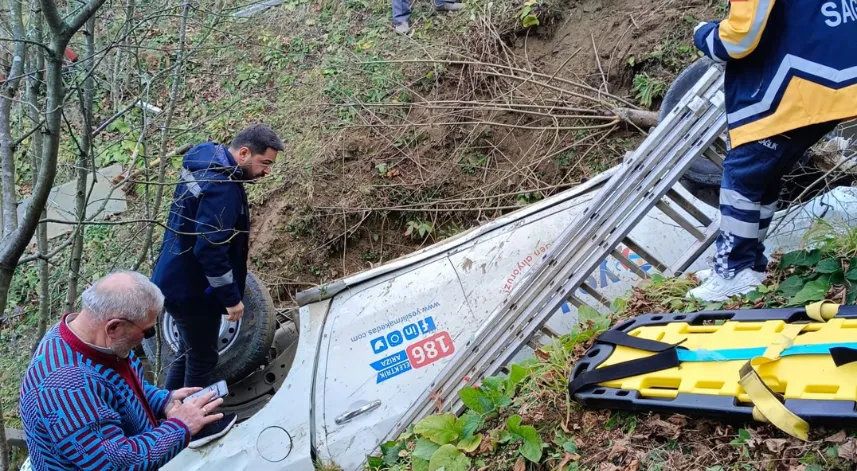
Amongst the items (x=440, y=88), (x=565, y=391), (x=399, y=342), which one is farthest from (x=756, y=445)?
(x=440, y=88)

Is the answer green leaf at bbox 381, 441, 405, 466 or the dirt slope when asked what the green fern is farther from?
green leaf at bbox 381, 441, 405, 466

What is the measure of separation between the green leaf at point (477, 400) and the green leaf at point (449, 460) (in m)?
0.24

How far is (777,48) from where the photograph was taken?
Result: 9.00ft

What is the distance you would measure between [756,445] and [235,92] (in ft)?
27.2

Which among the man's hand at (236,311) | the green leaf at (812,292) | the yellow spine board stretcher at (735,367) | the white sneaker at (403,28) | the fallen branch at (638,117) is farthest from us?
the white sneaker at (403,28)

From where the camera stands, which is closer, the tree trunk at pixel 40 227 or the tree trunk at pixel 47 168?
the tree trunk at pixel 47 168

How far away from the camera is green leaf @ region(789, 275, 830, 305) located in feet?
9.18

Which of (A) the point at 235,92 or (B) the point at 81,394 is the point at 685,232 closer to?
(B) the point at 81,394

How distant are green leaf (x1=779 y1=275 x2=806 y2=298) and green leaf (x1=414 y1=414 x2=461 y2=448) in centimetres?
155

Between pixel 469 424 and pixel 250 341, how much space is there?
2.05m

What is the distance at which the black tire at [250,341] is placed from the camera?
455 cm

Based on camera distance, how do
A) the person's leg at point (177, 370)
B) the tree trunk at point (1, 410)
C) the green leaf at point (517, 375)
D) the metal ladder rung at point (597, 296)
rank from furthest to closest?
the person's leg at point (177, 370), the metal ladder rung at point (597, 296), the green leaf at point (517, 375), the tree trunk at point (1, 410)

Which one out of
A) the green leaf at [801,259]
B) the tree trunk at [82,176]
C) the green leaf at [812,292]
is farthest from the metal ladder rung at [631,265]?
the tree trunk at [82,176]

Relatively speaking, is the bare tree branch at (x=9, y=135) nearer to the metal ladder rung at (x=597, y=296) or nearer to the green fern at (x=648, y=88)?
the metal ladder rung at (x=597, y=296)
